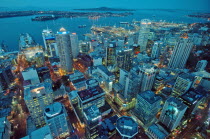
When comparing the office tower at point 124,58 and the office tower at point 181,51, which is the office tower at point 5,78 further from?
the office tower at point 181,51

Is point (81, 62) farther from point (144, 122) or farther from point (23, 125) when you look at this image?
point (144, 122)

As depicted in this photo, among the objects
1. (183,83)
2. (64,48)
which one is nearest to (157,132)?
(183,83)

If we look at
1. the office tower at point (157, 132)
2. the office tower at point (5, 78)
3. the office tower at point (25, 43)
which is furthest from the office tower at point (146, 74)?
the office tower at point (25, 43)

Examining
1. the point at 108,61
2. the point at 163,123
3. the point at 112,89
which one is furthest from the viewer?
the point at 108,61

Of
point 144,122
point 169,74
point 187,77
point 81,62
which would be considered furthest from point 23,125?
point 169,74

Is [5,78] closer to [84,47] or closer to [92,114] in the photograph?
[92,114]

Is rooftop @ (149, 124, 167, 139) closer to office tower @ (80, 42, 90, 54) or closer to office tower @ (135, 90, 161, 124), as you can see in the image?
office tower @ (135, 90, 161, 124)
